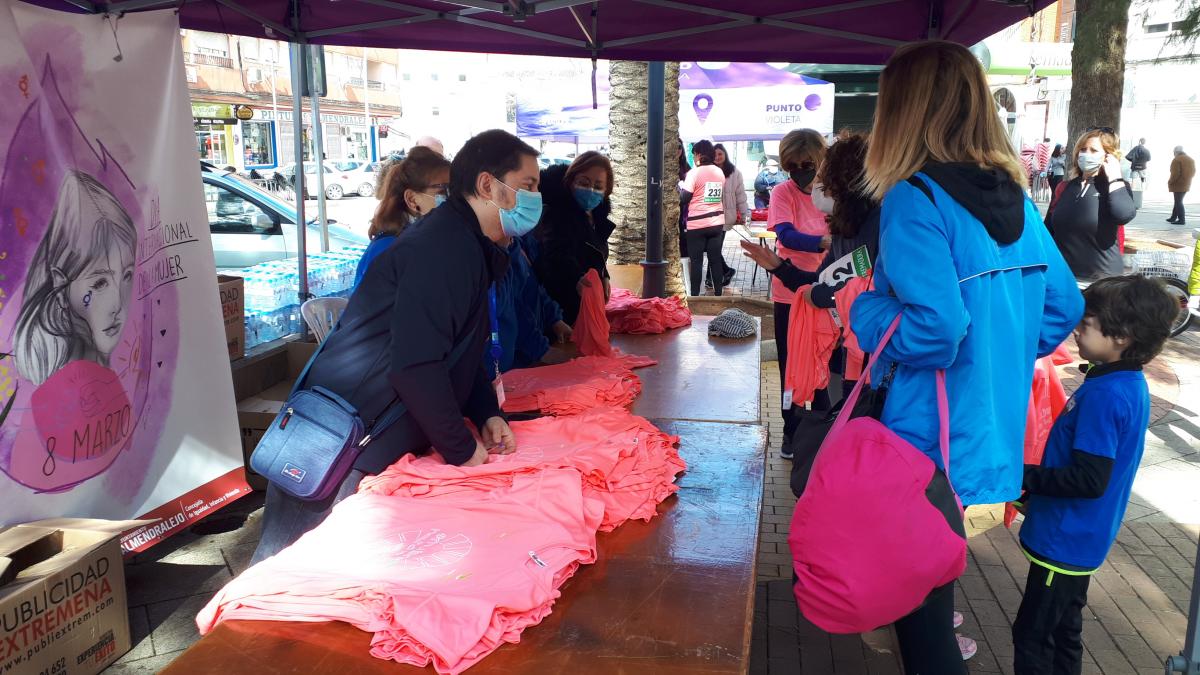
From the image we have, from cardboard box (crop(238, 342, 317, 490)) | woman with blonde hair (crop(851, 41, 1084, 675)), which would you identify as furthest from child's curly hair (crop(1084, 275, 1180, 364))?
cardboard box (crop(238, 342, 317, 490))

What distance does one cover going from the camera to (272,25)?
4.23 m

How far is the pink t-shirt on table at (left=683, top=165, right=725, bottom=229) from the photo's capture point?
9.90m

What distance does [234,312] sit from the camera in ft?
15.3

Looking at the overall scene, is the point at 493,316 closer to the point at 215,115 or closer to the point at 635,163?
the point at 215,115

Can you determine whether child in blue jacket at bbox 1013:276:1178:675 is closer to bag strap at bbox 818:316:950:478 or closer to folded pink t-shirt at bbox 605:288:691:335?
bag strap at bbox 818:316:950:478

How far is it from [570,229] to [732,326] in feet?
3.23

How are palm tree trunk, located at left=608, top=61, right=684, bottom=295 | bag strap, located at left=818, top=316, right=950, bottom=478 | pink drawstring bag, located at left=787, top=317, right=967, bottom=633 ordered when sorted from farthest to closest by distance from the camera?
palm tree trunk, located at left=608, top=61, right=684, bottom=295, bag strap, located at left=818, top=316, right=950, bottom=478, pink drawstring bag, located at left=787, top=317, right=967, bottom=633

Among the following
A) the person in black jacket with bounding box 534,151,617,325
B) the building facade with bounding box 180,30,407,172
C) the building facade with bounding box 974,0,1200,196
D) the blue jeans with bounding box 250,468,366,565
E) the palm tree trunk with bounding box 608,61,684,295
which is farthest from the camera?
the building facade with bounding box 974,0,1200,196

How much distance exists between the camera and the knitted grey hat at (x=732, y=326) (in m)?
4.60

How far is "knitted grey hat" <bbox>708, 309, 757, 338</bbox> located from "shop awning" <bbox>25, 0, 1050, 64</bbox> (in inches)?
58.1

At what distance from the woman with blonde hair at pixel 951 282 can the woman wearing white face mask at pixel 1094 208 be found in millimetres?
4545

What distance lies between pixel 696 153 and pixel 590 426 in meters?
8.05

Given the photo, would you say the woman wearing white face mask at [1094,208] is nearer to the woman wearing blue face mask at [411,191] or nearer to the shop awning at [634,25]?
the shop awning at [634,25]

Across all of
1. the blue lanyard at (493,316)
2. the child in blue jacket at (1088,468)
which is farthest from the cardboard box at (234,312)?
the child in blue jacket at (1088,468)
